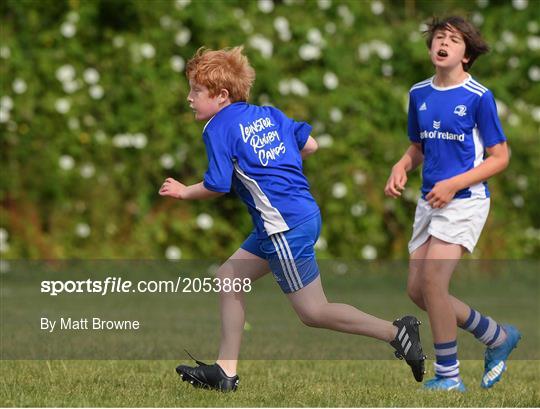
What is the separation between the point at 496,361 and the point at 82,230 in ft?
16.8

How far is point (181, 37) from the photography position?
34.1 feet

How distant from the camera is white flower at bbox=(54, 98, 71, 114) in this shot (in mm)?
10086

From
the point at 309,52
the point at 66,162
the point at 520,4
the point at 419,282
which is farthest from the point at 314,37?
the point at 419,282

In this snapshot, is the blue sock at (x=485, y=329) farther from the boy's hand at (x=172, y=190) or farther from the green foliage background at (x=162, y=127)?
the green foliage background at (x=162, y=127)

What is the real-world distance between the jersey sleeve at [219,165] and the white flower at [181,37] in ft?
18.0

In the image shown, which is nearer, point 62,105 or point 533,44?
point 62,105

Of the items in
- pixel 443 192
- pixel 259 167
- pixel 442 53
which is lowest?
pixel 443 192

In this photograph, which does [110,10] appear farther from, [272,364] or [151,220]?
[272,364]

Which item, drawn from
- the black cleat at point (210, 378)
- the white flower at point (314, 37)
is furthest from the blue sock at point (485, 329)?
the white flower at point (314, 37)

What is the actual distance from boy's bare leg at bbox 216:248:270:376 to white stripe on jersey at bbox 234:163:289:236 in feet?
0.74

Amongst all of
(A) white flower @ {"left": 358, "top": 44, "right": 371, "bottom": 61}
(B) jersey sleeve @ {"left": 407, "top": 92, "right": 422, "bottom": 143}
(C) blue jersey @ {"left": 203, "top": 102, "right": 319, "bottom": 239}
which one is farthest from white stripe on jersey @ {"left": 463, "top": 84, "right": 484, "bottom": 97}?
(A) white flower @ {"left": 358, "top": 44, "right": 371, "bottom": 61}

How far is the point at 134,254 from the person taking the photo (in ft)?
33.6

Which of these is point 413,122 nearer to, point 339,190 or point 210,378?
point 210,378

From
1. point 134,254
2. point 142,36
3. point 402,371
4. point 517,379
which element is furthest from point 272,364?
point 142,36
